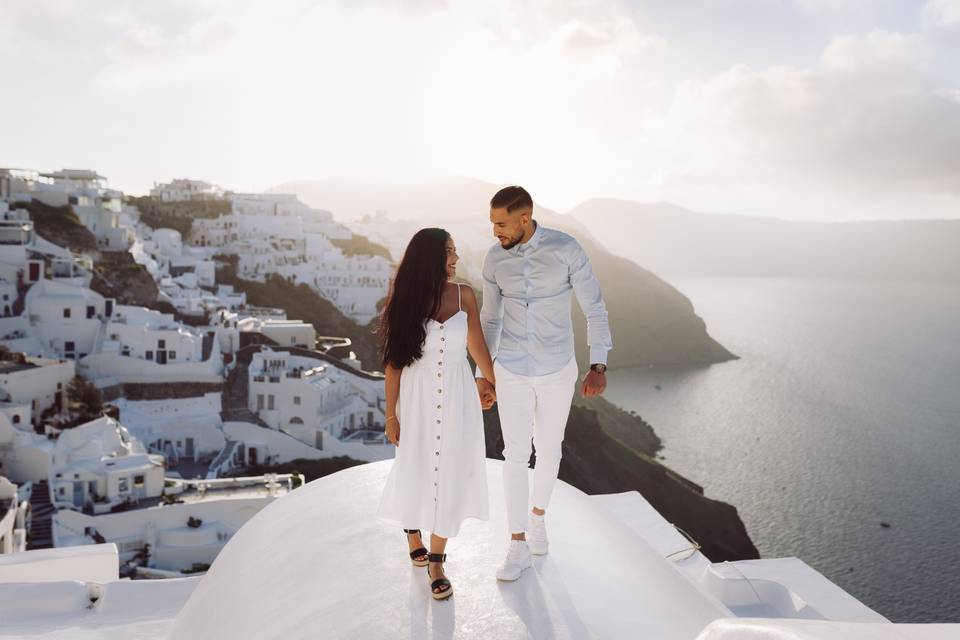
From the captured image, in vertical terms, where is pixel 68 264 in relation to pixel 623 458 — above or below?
above

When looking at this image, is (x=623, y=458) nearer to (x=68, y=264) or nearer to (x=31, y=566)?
(x=68, y=264)

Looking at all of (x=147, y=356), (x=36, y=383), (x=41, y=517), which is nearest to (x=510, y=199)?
(x=41, y=517)

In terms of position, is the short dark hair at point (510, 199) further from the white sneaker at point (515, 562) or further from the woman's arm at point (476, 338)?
the white sneaker at point (515, 562)

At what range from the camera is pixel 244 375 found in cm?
2197

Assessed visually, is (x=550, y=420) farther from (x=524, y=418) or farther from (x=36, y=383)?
(x=36, y=383)

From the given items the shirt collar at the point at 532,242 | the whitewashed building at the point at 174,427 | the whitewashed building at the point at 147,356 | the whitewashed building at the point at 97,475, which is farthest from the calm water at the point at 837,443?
the shirt collar at the point at 532,242

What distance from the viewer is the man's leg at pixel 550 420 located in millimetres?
2721

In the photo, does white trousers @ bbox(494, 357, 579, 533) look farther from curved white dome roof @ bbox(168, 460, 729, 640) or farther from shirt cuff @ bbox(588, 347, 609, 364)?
curved white dome roof @ bbox(168, 460, 729, 640)

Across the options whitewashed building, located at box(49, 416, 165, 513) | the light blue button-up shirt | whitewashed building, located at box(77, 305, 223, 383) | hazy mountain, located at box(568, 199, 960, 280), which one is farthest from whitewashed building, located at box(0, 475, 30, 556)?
hazy mountain, located at box(568, 199, 960, 280)

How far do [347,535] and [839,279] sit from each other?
14427 cm

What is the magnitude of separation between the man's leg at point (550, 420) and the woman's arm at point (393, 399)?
22.5 inches

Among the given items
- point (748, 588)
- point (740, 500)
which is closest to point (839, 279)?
point (740, 500)

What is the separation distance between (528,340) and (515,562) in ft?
2.96

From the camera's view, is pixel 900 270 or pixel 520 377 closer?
pixel 520 377
